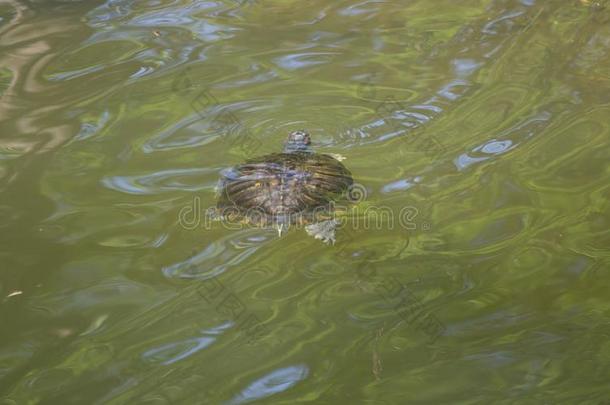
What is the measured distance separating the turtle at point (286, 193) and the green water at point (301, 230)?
0.30 feet

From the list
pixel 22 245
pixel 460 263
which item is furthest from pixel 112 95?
pixel 460 263

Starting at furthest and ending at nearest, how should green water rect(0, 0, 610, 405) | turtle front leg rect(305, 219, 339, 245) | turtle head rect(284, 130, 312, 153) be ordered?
1. turtle head rect(284, 130, 312, 153)
2. turtle front leg rect(305, 219, 339, 245)
3. green water rect(0, 0, 610, 405)

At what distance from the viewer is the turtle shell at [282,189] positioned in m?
3.30

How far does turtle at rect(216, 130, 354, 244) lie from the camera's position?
3.29 metres

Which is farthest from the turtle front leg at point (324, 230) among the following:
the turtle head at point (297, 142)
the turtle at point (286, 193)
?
the turtle head at point (297, 142)

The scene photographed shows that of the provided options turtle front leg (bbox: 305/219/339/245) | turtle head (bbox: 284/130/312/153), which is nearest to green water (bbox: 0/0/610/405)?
turtle front leg (bbox: 305/219/339/245)

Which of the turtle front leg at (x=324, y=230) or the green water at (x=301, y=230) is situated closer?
the green water at (x=301, y=230)

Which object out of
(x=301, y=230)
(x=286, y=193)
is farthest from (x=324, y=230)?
(x=286, y=193)

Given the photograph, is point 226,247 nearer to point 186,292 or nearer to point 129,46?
point 186,292

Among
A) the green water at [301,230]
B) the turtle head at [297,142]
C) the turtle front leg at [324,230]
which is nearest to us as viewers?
the green water at [301,230]

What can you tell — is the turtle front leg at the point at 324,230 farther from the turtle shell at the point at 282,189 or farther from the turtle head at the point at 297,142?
the turtle head at the point at 297,142

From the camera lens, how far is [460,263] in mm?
3033

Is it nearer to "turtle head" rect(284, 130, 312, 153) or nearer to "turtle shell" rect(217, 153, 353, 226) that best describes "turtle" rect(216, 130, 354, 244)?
"turtle shell" rect(217, 153, 353, 226)

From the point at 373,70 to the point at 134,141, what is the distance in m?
1.76
